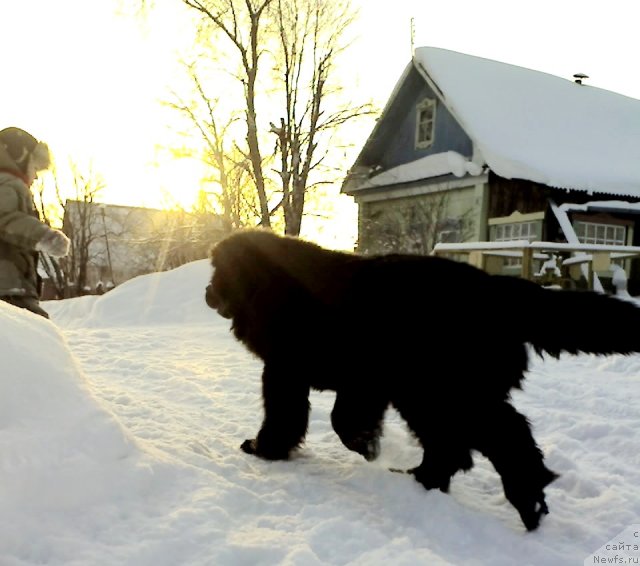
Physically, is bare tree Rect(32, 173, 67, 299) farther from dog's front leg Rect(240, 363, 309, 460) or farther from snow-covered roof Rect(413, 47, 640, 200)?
dog's front leg Rect(240, 363, 309, 460)

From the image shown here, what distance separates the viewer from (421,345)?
2.36 metres

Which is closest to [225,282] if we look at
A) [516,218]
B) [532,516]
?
[532,516]

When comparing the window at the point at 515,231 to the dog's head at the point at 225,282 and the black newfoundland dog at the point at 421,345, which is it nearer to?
the dog's head at the point at 225,282

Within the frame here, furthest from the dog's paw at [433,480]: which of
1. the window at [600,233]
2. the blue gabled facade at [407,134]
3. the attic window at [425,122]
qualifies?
the attic window at [425,122]

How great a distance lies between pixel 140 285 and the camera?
421 inches

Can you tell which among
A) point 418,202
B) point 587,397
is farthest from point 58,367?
point 418,202

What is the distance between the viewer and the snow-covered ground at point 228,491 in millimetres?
1648

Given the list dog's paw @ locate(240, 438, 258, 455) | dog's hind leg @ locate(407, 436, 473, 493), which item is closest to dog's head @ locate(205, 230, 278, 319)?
dog's paw @ locate(240, 438, 258, 455)

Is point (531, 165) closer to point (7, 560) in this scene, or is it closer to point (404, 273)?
point (404, 273)

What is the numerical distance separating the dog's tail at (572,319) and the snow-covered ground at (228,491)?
0.20 ft

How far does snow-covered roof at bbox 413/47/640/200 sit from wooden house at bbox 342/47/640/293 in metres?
0.04

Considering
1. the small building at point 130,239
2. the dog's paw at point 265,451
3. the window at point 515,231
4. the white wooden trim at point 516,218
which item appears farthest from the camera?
the small building at point 130,239

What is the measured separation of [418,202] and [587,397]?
11739 mm

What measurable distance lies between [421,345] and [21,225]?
279 centimetres
